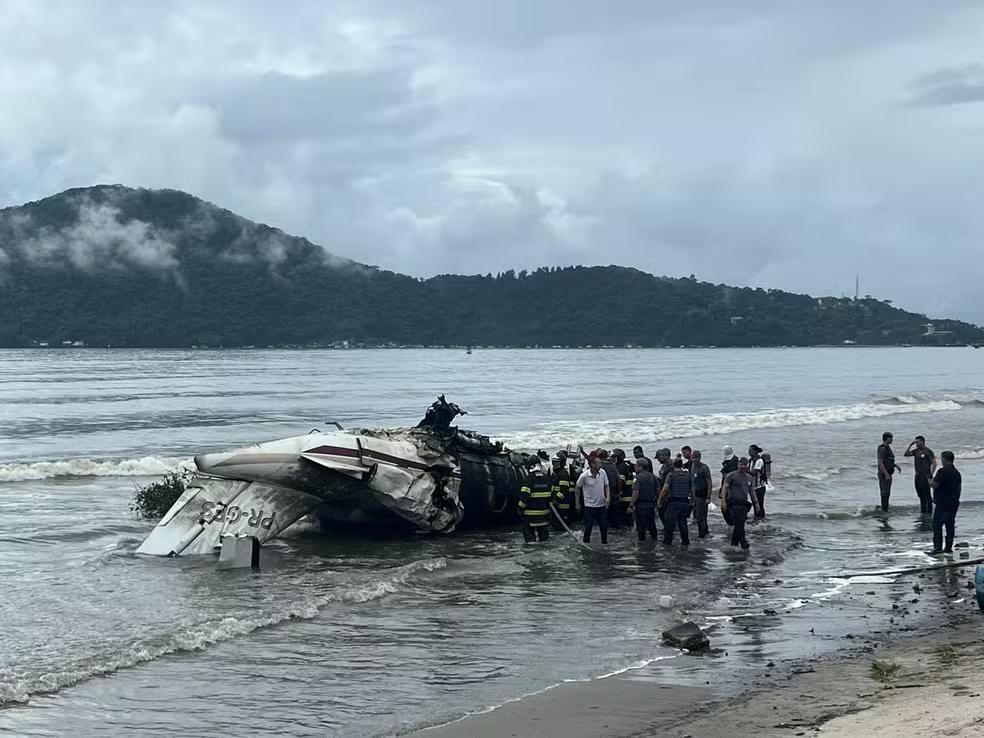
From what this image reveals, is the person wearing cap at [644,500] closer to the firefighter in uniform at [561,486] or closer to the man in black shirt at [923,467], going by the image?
the firefighter in uniform at [561,486]

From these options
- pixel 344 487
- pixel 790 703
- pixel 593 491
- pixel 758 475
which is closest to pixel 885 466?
pixel 758 475

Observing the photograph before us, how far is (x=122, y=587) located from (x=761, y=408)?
52.5 metres

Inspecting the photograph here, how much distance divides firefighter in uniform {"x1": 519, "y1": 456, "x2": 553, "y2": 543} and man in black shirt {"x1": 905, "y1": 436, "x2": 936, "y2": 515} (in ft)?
22.3

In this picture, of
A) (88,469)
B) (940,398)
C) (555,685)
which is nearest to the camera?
(555,685)

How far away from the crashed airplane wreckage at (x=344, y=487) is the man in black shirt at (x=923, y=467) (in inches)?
296

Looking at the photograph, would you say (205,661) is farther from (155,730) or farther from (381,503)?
(381,503)

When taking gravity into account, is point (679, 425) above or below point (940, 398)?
below

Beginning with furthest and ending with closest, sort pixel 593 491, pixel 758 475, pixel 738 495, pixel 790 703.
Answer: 1. pixel 758 475
2. pixel 593 491
3. pixel 738 495
4. pixel 790 703

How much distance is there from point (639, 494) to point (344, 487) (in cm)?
498

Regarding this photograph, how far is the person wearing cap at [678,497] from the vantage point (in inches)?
719

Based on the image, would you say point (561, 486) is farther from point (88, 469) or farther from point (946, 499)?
point (88, 469)

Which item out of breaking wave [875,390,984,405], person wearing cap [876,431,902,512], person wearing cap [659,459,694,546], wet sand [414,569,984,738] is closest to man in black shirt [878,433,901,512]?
person wearing cap [876,431,902,512]

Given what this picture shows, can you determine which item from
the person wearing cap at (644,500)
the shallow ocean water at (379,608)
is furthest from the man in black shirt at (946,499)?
the person wearing cap at (644,500)

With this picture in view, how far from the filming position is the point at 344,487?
63.8 feet
